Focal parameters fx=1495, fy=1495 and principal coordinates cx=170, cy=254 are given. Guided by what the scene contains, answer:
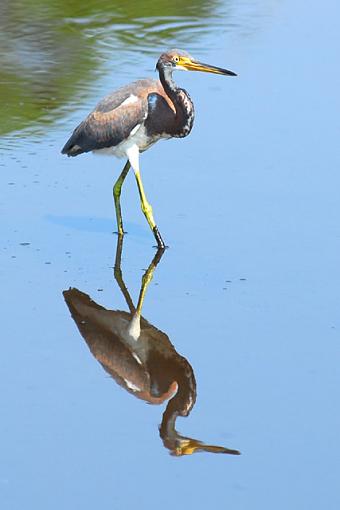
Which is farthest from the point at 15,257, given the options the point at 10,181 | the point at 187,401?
the point at 187,401

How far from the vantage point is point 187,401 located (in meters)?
7.73

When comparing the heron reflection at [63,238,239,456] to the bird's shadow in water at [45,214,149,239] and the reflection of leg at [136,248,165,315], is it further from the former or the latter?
the bird's shadow in water at [45,214,149,239]

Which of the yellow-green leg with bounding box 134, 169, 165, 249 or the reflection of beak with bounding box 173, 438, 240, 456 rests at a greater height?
the reflection of beak with bounding box 173, 438, 240, 456

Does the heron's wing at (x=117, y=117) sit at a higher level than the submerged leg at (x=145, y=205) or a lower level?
higher

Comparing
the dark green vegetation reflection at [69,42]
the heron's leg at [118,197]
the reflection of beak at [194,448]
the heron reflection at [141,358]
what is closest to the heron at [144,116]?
the heron's leg at [118,197]

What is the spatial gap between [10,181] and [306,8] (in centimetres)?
561

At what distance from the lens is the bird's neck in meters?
9.91

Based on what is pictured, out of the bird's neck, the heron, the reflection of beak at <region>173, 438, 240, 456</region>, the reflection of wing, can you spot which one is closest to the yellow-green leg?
the heron

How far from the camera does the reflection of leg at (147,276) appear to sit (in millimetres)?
9039

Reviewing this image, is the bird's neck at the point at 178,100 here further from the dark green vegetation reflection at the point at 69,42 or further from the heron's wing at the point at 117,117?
the dark green vegetation reflection at the point at 69,42

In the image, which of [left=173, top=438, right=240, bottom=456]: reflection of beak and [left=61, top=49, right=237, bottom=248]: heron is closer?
[left=173, top=438, right=240, bottom=456]: reflection of beak

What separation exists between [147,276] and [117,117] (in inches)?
46.0

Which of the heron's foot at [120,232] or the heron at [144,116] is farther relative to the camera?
the heron's foot at [120,232]

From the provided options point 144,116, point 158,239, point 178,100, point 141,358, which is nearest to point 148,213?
point 158,239
